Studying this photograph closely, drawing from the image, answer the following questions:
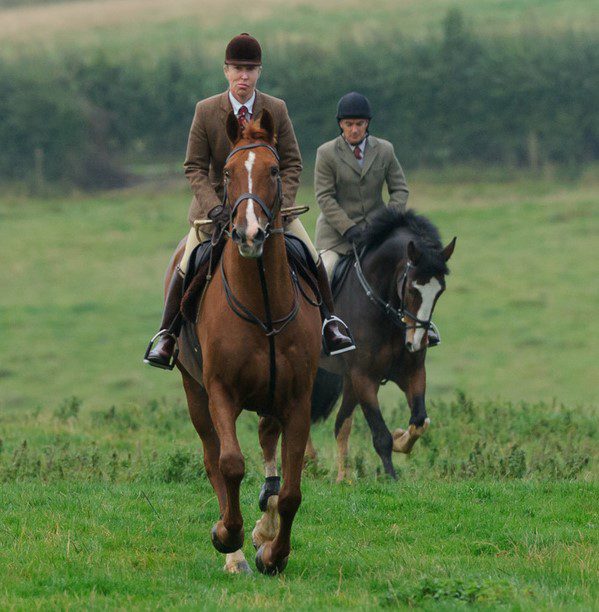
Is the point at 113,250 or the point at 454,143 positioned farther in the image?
the point at 454,143

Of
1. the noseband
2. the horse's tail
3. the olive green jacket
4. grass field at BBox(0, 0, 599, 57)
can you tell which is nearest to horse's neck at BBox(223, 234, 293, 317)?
the noseband

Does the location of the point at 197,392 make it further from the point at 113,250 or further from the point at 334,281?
the point at 113,250

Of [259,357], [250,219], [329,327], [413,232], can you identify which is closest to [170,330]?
[329,327]

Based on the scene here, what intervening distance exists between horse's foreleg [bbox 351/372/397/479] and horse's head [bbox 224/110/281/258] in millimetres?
4513

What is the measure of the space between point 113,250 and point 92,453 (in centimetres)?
2528

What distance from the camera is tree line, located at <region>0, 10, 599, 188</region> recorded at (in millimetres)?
45281

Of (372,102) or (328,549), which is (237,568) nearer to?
(328,549)

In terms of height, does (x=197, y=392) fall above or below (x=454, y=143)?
below

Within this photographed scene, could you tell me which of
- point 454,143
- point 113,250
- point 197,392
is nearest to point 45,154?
point 113,250

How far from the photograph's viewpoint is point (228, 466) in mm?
7090

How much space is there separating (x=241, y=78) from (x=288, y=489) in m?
2.83

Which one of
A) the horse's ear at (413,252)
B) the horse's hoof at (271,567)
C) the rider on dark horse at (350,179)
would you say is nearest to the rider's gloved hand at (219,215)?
the horse's hoof at (271,567)

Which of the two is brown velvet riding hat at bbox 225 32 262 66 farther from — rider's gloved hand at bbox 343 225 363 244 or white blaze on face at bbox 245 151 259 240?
rider's gloved hand at bbox 343 225 363 244

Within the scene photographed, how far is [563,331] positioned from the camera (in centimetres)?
2731
